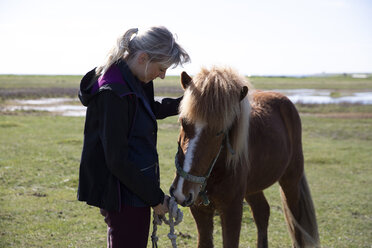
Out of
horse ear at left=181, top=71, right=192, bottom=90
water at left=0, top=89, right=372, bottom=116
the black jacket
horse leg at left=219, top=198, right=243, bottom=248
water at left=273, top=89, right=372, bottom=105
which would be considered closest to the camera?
the black jacket

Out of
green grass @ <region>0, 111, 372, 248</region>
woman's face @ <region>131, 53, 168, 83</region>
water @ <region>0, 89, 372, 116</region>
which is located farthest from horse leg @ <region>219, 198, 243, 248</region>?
water @ <region>0, 89, 372, 116</region>

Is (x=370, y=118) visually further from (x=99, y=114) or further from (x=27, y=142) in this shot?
(x=99, y=114)

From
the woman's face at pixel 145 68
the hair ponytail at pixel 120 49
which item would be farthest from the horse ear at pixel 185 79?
the hair ponytail at pixel 120 49

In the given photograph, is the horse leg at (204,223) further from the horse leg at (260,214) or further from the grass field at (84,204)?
the grass field at (84,204)

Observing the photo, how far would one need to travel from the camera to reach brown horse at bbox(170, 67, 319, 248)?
87.9 inches

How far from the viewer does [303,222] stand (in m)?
4.14

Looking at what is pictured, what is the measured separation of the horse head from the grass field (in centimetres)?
239

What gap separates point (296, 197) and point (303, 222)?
0.99ft

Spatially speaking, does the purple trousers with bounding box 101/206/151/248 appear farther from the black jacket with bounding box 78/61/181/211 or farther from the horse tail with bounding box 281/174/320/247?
the horse tail with bounding box 281/174/320/247

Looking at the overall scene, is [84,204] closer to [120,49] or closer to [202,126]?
[202,126]

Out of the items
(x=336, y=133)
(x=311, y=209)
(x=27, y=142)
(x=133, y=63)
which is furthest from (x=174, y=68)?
(x=336, y=133)

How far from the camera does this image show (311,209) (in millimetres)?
4129

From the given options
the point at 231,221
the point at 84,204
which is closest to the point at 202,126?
the point at 231,221

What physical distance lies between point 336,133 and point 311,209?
10.5 meters
